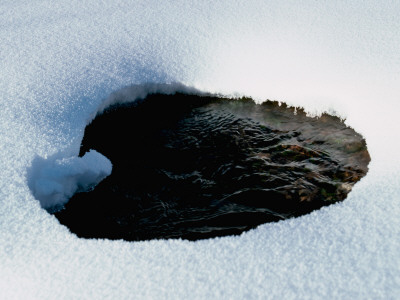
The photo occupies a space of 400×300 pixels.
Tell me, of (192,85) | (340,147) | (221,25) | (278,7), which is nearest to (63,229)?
(192,85)

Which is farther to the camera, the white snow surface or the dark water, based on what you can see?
the dark water

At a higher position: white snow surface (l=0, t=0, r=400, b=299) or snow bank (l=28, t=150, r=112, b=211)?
white snow surface (l=0, t=0, r=400, b=299)

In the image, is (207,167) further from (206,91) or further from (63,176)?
(63,176)

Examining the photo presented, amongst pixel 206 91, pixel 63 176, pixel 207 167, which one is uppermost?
pixel 206 91

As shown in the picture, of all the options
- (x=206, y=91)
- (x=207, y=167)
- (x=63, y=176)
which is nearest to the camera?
(x=63, y=176)

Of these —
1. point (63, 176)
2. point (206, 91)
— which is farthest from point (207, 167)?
point (63, 176)
